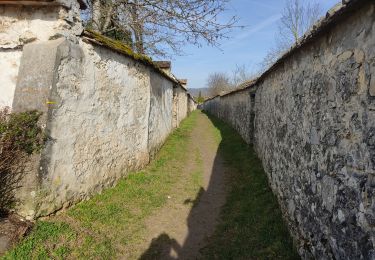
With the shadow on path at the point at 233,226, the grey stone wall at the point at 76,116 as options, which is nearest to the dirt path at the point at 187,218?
the shadow on path at the point at 233,226

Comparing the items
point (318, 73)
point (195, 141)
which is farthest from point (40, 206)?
point (195, 141)

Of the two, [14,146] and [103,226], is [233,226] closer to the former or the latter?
[103,226]

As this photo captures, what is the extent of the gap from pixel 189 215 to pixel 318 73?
10.7 feet

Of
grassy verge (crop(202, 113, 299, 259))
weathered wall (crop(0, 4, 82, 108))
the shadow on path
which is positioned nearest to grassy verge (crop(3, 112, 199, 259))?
the shadow on path

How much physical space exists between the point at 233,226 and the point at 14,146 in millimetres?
3385

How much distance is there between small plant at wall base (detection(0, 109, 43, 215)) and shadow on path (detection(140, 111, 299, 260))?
6.63 feet

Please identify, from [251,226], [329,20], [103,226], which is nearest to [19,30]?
[103,226]

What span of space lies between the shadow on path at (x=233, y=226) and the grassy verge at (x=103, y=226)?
1.62 ft

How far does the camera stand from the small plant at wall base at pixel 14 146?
3.88 meters

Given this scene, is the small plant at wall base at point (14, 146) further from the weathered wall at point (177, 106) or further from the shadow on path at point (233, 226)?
the weathered wall at point (177, 106)

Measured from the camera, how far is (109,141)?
590cm

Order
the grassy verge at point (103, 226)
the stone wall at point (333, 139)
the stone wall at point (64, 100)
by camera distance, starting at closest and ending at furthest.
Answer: the stone wall at point (333, 139) → the grassy verge at point (103, 226) → the stone wall at point (64, 100)

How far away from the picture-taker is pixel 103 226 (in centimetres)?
466

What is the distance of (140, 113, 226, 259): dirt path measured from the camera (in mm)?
4395
